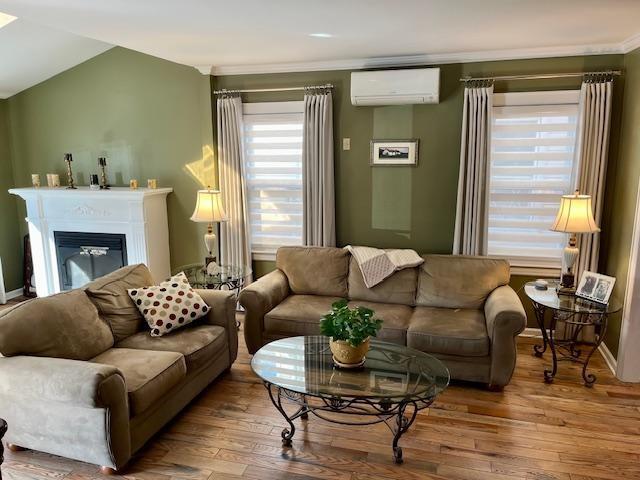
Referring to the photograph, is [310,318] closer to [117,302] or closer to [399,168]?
[117,302]

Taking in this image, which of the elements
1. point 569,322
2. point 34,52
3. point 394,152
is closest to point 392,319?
point 569,322

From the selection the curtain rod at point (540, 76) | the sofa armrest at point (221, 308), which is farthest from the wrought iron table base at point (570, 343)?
the sofa armrest at point (221, 308)

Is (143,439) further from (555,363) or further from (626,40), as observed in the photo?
(626,40)

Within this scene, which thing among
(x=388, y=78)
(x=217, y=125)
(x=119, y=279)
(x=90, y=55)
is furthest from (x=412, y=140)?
(x=90, y=55)

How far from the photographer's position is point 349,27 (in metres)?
3.25

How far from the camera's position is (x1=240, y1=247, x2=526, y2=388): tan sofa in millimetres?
3271

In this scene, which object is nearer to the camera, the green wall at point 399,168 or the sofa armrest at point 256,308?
the sofa armrest at point 256,308

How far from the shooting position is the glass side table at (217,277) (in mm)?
4090

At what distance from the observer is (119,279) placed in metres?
3.36

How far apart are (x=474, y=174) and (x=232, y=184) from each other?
2296 mm

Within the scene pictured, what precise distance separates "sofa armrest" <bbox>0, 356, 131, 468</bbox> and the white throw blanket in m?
2.17

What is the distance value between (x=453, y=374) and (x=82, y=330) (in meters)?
2.46

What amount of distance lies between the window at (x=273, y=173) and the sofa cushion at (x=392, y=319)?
1235 millimetres

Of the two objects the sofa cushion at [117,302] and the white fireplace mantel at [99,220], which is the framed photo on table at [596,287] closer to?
the sofa cushion at [117,302]
